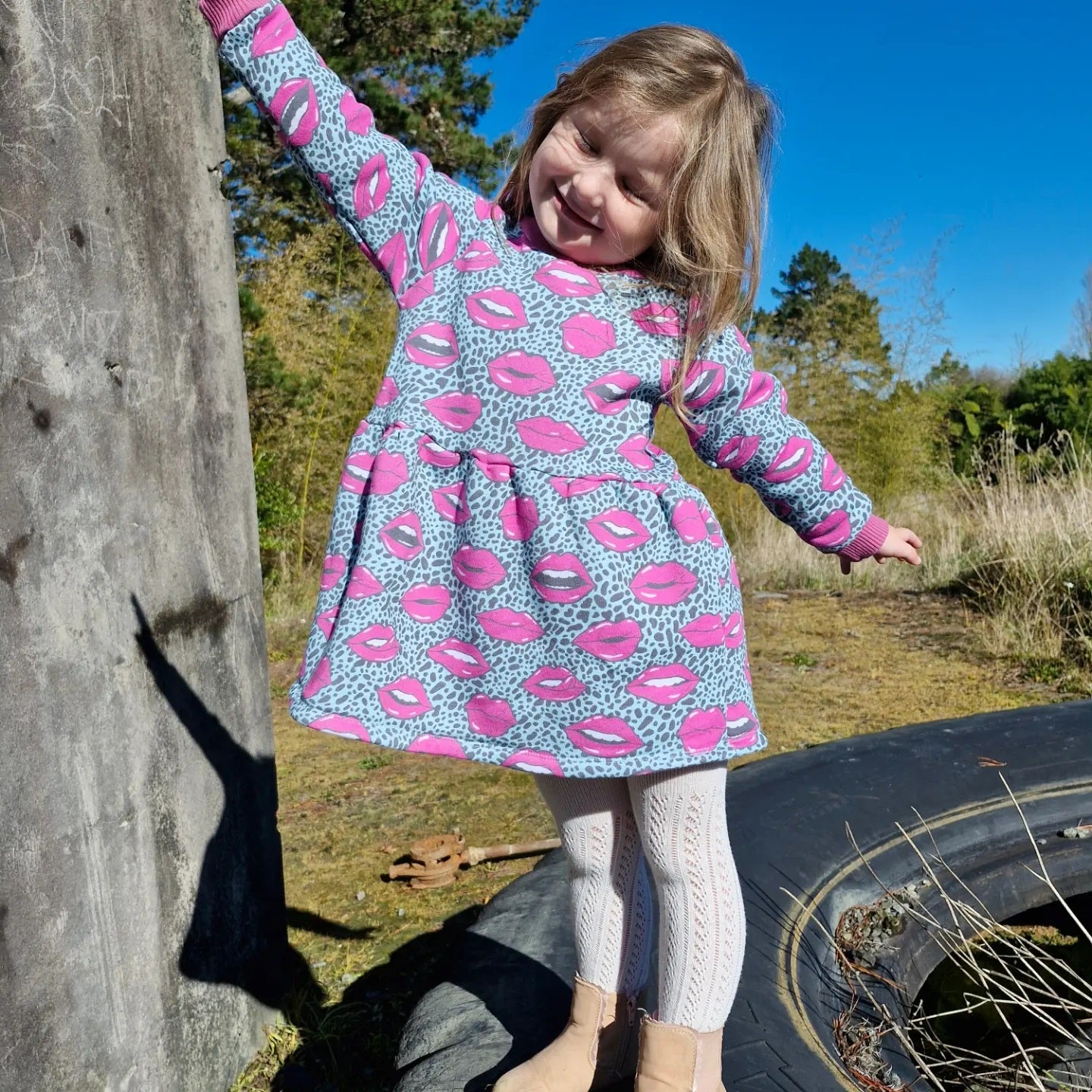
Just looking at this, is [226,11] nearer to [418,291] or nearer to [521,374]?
[418,291]

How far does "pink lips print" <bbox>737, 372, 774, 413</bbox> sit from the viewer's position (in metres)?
1.39

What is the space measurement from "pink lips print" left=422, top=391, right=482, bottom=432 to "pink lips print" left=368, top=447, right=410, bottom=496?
2.9 inches

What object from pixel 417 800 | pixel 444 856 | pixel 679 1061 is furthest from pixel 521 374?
pixel 417 800

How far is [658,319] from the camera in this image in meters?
1.35

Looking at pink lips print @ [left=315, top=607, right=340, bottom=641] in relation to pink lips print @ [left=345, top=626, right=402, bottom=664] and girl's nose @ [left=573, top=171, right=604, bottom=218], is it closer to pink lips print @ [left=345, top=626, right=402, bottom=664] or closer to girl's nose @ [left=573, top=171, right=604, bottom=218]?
pink lips print @ [left=345, top=626, right=402, bottom=664]

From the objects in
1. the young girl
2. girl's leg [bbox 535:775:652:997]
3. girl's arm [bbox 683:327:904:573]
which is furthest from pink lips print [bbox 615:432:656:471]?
girl's leg [bbox 535:775:652:997]

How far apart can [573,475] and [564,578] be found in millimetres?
128

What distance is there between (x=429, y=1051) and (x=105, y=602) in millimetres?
765

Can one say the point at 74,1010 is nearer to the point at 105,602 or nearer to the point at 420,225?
the point at 105,602

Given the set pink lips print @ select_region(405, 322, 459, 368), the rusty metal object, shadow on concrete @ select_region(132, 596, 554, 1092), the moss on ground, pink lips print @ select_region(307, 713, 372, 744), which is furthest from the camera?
the rusty metal object

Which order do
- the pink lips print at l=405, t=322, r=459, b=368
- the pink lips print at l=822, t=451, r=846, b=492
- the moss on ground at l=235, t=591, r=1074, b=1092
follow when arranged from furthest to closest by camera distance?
1. the moss on ground at l=235, t=591, r=1074, b=1092
2. the pink lips print at l=822, t=451, r=846, b=492
3. the pink lips print at l=405, t=322, r=459, b=368

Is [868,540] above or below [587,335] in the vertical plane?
below

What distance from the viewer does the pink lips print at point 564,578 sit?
123 cm

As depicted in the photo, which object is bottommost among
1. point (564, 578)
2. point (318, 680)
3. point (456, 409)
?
point (318, 680)
